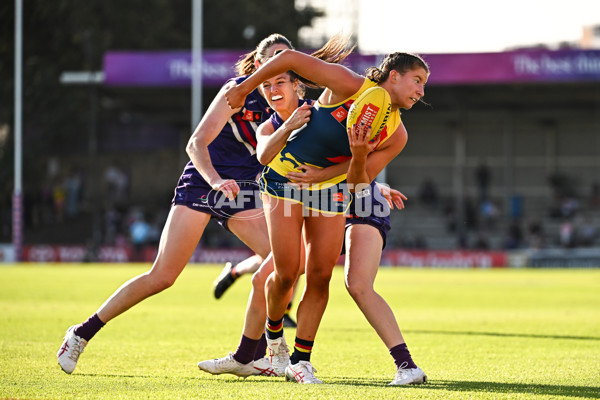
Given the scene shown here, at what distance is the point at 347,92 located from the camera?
20.2ft

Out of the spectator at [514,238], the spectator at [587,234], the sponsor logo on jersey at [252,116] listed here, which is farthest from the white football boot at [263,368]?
the spectator at [587,234]

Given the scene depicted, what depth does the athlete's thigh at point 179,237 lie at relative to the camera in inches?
276

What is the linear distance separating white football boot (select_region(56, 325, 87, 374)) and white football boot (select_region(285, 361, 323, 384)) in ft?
5.01

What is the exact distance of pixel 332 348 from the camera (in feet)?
29.0

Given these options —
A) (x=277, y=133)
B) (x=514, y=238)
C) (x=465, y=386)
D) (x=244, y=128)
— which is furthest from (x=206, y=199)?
(x=514, y=238)

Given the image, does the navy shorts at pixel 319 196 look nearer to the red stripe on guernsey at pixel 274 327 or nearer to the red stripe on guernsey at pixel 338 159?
the red stripe on guernsey at pixel 338 159

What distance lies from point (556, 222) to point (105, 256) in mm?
17282

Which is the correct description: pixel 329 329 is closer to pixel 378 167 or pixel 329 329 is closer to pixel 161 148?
pixel 378 167

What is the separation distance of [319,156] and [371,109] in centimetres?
60

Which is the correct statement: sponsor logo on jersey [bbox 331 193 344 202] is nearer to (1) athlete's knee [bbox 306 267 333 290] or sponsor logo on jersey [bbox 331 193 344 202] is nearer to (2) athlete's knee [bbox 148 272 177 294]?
(1) athlete's knee [bbox 306 267 333 290]

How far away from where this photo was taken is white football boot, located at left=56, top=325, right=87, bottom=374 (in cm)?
679

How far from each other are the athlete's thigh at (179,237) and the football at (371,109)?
1654mm

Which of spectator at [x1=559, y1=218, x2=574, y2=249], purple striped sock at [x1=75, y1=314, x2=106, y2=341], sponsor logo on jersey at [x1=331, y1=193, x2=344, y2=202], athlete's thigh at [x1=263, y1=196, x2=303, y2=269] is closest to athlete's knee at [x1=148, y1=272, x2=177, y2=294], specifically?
purple striped sock at [x1=75, y1=314, x2=106, y2=341]

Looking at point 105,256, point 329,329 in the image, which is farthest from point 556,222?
point 329,329
